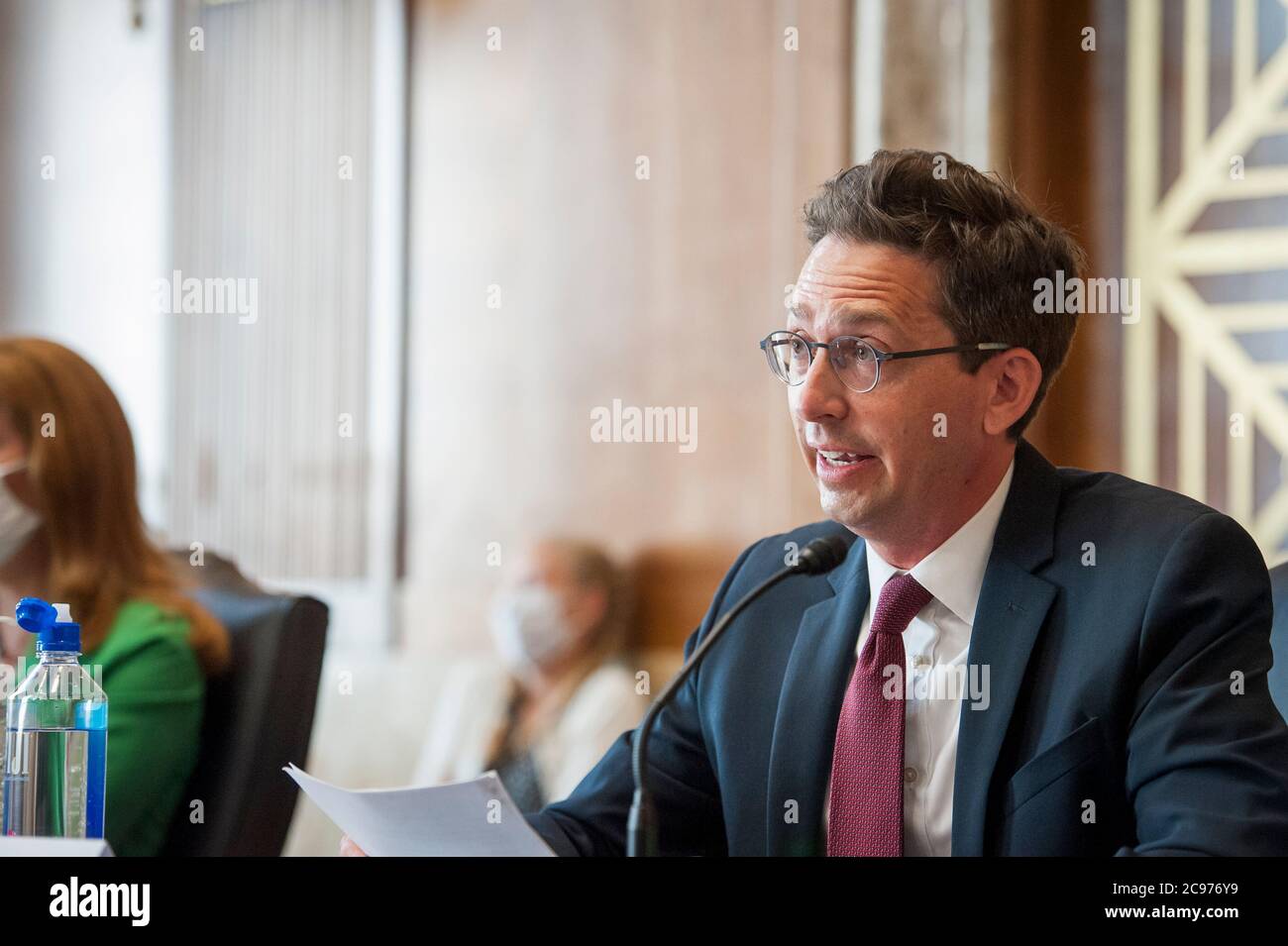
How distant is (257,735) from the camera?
182cm

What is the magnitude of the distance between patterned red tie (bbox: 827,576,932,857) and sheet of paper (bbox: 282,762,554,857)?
363 millimetres

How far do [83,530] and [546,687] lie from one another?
1.96 metres

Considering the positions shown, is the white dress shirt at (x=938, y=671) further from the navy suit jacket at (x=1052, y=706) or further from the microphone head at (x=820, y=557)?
the microphone head at (x=820, y=557)

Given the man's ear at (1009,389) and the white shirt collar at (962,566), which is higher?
the man's ear at (1009,389)

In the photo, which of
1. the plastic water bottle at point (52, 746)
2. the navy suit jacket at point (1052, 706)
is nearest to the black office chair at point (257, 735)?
the plastic water bottle at point (52, 746)

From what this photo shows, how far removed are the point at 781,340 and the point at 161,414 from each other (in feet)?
12.7

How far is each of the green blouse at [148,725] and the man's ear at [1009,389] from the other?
3.53 feet

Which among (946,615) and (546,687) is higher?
(946,615)

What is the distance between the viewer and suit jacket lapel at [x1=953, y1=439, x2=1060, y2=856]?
55.2 inches

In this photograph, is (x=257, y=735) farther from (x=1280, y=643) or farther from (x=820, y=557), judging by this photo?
(x=1280, y=643)

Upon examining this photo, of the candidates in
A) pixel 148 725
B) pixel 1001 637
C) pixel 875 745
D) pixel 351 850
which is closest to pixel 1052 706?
pixel 1001 637

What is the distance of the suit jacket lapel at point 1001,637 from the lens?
1.40 metres

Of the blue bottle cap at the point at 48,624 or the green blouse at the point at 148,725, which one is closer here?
the blue bottle cap at the point at 48,624
